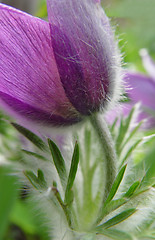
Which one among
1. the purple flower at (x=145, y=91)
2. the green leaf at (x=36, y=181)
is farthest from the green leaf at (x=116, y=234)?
the purple flower at (x=145, y=91)

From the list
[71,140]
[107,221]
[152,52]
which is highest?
[152,52]

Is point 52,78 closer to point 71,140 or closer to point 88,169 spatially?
point 71,140

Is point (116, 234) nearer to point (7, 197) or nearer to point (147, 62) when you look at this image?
point (7, 197)

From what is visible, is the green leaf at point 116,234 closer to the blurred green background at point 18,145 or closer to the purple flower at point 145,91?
the blurred green background at point 18,145

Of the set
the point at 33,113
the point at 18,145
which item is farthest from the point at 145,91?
the point at 33,113

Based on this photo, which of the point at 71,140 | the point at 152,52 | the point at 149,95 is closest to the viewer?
the point at 71,140

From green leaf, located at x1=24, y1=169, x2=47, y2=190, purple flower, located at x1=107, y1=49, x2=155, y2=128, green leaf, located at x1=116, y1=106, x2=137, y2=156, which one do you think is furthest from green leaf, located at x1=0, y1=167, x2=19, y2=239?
purple flower, located at x1=107, y1=49, x2=155, y2=128

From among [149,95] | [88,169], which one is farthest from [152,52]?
[88,169]
